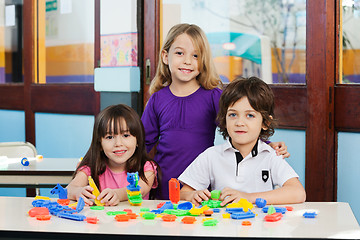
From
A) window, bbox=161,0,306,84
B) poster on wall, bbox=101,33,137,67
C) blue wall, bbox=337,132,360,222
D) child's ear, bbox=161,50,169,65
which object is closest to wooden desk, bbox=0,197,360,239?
child's ear, bbox=161,50,169,65

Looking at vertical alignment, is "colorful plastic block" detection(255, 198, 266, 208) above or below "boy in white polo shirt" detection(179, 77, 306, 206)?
below

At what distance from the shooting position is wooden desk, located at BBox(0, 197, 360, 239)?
1375 millimetres

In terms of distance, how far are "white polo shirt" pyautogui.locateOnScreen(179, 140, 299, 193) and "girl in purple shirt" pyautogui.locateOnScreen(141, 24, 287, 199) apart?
324 mm

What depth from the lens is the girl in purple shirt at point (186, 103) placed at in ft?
7.64

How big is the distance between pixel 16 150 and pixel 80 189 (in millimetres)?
1408

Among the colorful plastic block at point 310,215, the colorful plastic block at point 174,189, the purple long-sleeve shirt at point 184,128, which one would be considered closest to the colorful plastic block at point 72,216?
the colorful plastic block at point 174,189

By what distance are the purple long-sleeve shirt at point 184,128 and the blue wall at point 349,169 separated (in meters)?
0.77

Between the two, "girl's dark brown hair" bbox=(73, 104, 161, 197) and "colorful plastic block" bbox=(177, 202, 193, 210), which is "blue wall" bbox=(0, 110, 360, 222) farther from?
"colorful plastic block" bbox=(177, 202, 193, 210)

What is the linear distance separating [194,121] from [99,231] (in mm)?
1013

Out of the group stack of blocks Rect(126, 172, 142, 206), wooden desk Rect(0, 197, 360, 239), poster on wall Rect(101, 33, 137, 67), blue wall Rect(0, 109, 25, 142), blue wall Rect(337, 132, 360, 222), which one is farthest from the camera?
blue wall Rect(0, 109, 25, 142)

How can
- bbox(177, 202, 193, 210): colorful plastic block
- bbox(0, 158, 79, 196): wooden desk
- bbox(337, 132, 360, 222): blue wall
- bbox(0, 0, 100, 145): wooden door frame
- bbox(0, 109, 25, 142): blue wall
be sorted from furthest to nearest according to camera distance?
bbox(0, 109, 25, 142): blue wall < bbox(0, 0, 100, 145): wooden door frame < bbox(337, 132, 360, 222): blue wall < bbox(0, 158, 79, 196): wooden desk < bbox(177, 202, 193, 210): colorful plastic block

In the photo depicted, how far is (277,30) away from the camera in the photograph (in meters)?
3.14

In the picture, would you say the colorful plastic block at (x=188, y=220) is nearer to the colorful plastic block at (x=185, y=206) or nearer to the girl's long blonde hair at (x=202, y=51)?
the colorful plastic block at (x=185, y=206)

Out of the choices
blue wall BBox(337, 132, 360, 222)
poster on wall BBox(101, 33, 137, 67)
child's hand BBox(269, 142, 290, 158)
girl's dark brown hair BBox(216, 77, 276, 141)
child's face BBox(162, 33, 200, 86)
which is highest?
poster on wall BBox(101, 33, 137, 67)
